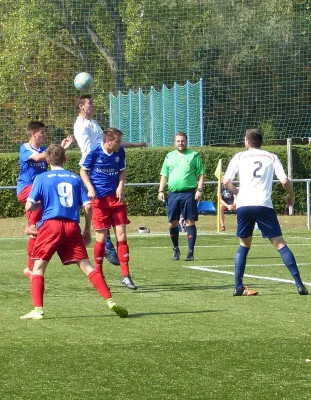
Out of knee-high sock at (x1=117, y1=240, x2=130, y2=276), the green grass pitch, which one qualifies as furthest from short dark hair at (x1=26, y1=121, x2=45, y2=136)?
the green grass pitch

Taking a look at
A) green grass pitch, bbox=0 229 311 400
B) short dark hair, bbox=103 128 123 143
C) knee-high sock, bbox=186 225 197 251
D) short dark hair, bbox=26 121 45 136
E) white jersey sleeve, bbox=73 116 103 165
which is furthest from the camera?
knee-high sock, bbox=186 225 197 251

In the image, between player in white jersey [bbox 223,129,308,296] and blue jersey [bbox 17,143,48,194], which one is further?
blue jersey [bbox 17,143,48,194]

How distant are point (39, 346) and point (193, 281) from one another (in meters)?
5.07

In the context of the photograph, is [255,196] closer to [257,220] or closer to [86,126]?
[257,220]

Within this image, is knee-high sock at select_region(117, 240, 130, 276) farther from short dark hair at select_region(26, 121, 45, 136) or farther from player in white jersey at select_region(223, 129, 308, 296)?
short dark hair at select_region(26, 121, 45, 136)

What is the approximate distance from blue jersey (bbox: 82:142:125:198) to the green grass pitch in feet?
3.89

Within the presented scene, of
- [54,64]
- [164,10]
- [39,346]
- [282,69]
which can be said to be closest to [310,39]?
[282,69]

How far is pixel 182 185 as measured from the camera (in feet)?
53.3

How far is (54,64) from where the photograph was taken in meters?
35.5

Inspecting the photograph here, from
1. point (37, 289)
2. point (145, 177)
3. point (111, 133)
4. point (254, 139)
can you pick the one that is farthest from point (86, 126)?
point (145, 177)

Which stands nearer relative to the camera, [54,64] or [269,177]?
[269,177]

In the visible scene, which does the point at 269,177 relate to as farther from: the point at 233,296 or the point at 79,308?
the point at 79,308

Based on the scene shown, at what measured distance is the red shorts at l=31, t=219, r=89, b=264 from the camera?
9320mm

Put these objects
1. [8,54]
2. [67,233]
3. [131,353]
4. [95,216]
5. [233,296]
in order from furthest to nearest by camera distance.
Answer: [8,54], [95,216], [233,296], [67,233], [131,353]
